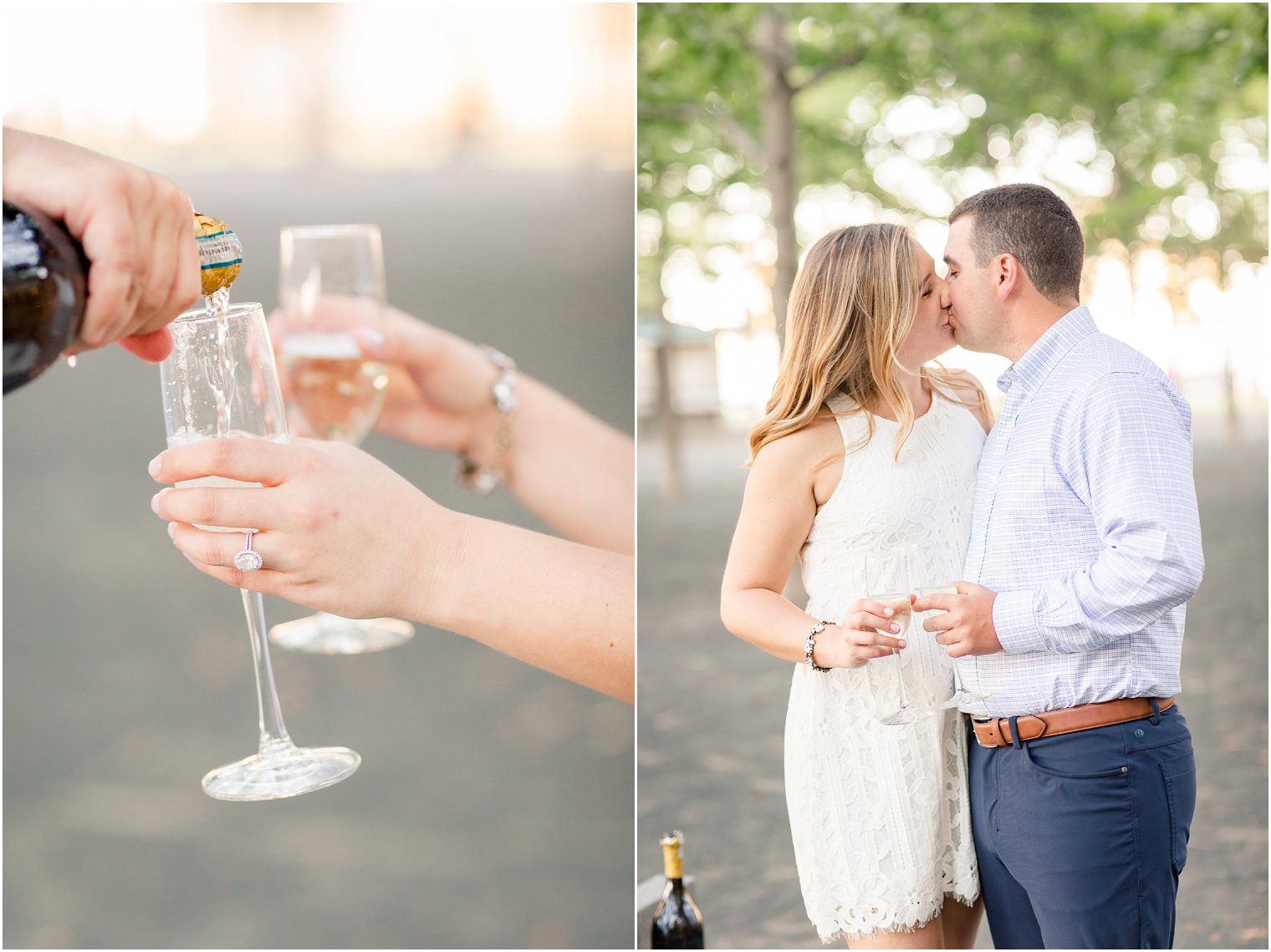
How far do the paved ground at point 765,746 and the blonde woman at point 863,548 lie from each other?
0.97 m

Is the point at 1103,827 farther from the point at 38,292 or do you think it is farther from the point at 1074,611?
the point at 38,292

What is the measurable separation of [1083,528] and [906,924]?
2.12 ft

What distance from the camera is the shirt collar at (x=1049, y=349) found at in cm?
160

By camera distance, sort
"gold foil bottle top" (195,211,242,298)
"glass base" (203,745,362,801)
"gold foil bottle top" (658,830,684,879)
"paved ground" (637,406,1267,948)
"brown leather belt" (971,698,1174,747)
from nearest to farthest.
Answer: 1. "gold foil bottle top" (195,211,242,298)
2. "glass base" (203,745,362,801)
3. "brown leather belt" (971,698,1174,747)
4. "gold foil bottle top" (658,830,684,879)
5. "paved ground" (637,406,1267,948)

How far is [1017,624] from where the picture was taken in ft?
4.92

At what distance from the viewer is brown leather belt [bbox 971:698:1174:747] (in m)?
1.54

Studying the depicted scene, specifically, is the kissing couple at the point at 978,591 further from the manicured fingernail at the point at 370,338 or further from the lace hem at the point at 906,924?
the manicured fingernail at the point at 370,338

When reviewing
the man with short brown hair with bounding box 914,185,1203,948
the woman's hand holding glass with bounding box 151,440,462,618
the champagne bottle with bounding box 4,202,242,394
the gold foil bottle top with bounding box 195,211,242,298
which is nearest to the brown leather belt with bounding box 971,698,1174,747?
the man with short brown hair with bounding box 914,185,1203,948

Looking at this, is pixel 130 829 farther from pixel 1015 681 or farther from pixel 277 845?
pixel 1015 681

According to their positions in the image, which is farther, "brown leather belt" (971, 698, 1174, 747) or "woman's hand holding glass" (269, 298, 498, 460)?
"woman's hand holding glass" (269, 298, 498, 460)

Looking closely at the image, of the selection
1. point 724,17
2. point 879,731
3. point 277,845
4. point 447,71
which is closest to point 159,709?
point 277,845

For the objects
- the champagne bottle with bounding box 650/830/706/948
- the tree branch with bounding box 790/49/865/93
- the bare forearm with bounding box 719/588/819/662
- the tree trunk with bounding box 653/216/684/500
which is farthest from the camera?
the tree trunk with bounding box 653/216/684/500

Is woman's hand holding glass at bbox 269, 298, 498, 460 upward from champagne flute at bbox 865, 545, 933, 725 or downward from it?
upward

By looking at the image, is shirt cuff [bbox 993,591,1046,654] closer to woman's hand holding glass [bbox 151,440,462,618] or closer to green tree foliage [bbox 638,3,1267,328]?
woman's hand holding glass [bbox 151,440,462,618]
